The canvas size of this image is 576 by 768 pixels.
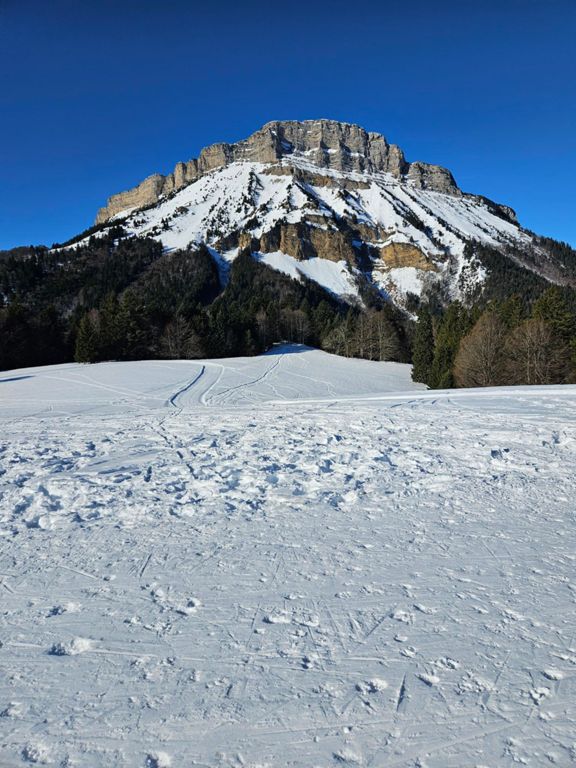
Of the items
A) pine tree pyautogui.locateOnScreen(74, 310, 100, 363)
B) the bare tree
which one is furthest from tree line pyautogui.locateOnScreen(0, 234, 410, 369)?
the bare tree

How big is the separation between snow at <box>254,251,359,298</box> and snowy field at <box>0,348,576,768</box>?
172465mm

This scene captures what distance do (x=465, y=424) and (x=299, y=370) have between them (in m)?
36.0

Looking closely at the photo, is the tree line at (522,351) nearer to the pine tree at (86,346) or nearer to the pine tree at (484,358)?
the pine tree at (484,358)

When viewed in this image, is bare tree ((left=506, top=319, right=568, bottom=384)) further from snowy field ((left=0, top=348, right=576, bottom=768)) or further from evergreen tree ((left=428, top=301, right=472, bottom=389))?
snowy field ((left=0, top=348, right=576, bottom=768))

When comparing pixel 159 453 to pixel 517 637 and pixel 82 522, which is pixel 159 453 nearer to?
pixel 82 522

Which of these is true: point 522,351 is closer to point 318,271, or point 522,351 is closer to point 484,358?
point 484,358

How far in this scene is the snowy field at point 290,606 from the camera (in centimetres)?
257

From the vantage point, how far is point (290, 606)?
3.79 metres

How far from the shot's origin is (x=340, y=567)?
445 centimetres

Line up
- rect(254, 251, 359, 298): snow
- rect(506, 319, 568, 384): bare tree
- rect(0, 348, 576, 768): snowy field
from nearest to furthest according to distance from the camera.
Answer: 1. rect(0, 348, 576, 768): snowy field
2. rect(506, 319, 568, 384): bare tree
3. rect(254, 251, 359, 298): snow

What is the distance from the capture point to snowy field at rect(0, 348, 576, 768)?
8.45 feet

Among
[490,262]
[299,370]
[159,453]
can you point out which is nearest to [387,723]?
[159,453]

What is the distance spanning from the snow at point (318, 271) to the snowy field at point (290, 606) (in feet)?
566

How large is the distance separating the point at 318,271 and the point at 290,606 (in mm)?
197341
